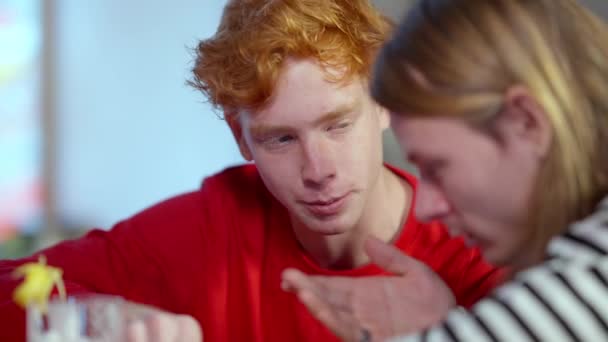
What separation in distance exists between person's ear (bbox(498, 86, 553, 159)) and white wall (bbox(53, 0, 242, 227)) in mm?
2008

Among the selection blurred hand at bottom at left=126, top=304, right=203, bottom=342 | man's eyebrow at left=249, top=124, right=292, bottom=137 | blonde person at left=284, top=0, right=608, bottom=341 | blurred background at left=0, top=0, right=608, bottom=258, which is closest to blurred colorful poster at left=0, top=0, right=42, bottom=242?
blurred background at left=0, top=0, right=608, bottom=258

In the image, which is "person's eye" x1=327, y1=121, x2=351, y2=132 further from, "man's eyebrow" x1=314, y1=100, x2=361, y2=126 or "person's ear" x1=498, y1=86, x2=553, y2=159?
"person's ear" x1=498, y1=86, x2=553, y2=159

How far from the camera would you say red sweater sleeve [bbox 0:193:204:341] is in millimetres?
1234

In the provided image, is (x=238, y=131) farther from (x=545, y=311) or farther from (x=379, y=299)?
(x=545, y=311)

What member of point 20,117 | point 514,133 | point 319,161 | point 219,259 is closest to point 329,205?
point 319,161

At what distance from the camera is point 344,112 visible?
3.54 ft

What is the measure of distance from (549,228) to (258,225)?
0.64 metres

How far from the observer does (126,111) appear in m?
2.87

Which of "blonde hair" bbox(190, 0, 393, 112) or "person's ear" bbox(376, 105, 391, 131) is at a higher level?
"blonde hair" bbox(190, 0, 393, 112)

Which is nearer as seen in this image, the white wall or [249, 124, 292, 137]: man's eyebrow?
[249, 124, 292, 137]: man's eyebrow

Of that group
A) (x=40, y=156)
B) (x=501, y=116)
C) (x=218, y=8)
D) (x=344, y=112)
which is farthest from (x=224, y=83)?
(x=40, y=156)

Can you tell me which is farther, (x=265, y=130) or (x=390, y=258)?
(x=265, y=130)

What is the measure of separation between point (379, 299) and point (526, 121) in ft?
0.91

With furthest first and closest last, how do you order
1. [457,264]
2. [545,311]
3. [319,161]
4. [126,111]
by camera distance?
[126,111] < [457,264] < [319,161] < [545,311]
